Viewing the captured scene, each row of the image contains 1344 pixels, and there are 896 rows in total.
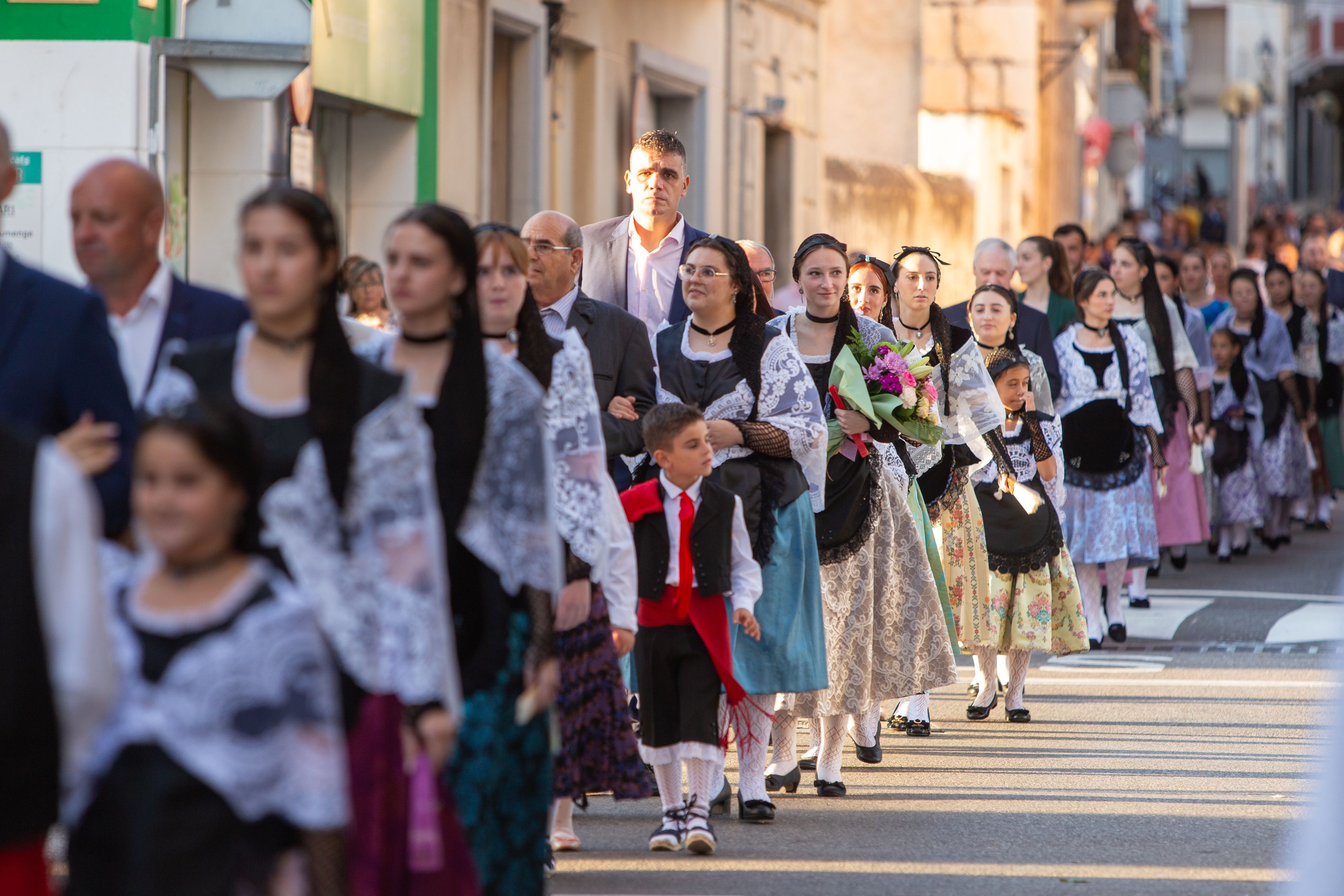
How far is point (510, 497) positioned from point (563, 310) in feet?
9.54

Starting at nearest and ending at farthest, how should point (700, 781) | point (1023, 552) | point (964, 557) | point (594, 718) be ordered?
point (594, 718), point (700, 781), point (964, 557), point (1023, 552)

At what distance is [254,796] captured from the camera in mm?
3789

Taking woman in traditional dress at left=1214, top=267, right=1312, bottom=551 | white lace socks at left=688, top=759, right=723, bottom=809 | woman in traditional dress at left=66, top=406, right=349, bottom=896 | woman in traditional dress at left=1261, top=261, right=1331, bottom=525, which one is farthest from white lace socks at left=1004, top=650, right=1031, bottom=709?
woman in traditional dress at left=1261, top=261, right=1331, bottom=525

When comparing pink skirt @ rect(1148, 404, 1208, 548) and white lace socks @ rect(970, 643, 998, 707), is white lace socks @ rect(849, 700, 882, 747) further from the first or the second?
pink skirt @ rect(1148, 404, 1208, 548)

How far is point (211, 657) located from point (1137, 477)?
9.93 m

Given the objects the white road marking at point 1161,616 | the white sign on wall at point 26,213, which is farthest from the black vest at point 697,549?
the white road marking at point 1161,616

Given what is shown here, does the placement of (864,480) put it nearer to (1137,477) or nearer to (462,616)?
(462,616)

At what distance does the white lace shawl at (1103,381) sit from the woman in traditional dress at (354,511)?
28.4 ft

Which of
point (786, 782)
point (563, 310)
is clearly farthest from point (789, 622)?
point (563, 310)

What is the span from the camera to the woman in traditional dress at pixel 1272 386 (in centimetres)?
1766

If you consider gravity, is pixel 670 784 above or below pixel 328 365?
below

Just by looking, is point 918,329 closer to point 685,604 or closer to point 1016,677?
point 1016,677

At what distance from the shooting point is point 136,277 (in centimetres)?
515

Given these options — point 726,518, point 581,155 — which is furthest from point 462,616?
point 581,155
